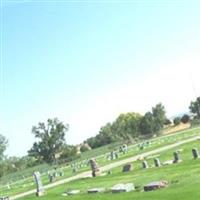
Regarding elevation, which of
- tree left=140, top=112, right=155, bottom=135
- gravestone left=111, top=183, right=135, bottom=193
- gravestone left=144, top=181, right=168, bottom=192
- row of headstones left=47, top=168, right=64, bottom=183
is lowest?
gravestone left=144, top=181, right=168, bottom=192

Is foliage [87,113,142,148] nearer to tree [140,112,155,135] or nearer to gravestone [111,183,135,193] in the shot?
tree [140,112,155,135]

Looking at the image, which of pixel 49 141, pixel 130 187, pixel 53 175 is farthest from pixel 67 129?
pixel 130 187

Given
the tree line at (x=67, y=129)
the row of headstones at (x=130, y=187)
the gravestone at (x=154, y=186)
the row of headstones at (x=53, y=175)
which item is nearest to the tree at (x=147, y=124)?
the tree line at (x=67, y=129)

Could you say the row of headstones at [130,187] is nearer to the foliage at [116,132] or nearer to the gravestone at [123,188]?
the gravestone at [123,188]

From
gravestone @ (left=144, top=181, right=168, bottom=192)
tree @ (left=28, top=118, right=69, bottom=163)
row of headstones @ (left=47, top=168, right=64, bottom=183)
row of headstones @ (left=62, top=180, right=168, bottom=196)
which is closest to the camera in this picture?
gravestone @ (left=144, top=181, right=168, bottom=192)

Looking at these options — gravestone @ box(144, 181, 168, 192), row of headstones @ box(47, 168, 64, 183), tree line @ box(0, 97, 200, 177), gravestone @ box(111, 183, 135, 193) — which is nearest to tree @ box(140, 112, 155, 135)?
tree line @ box(0, 97, 200, 177)

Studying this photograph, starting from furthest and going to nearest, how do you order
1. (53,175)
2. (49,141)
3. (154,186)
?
(49,141) → (53,175) → (154,186)

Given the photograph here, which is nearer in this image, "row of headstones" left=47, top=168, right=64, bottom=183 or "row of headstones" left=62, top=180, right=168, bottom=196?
"row of headstones" left=62, top=180, right=168, bottom=196

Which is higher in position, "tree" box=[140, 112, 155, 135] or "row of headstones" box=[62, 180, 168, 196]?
"tree" box=[140, 112, 155, 135]

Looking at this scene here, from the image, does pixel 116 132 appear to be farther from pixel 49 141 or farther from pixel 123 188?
pixel 123 188

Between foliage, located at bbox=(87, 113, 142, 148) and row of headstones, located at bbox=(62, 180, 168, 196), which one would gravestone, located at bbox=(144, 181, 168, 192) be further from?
foliage, located at bbox=(87, 113, 142, 148)

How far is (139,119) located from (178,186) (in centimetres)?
10960

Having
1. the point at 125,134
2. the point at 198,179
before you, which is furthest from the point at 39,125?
the point at 198,179

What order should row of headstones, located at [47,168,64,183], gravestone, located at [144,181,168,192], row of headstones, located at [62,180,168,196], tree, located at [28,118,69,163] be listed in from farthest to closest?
tree, located at [28,118,69,163] → row of headstones, located at [47,168,64,183] → row of headstones, located at [62,180,168,196] → gravestone, located at [144,181,168,192]
